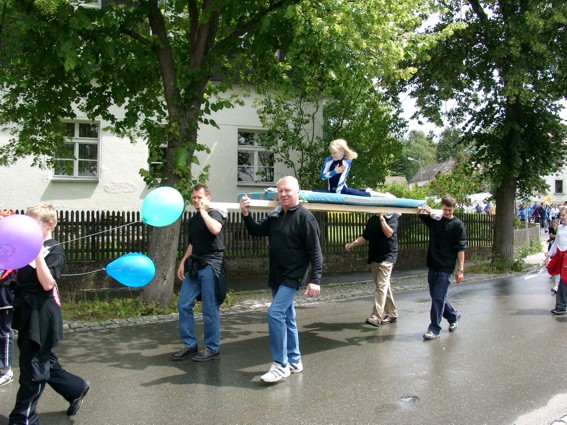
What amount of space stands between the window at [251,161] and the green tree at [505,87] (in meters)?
6.28

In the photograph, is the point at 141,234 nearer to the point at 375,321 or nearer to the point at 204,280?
the point at 375,321

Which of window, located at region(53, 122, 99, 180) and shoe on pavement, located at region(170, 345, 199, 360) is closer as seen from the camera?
shoe on pavement, located at region(170, 345, 199, 360)

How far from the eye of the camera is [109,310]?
8727 millimetres

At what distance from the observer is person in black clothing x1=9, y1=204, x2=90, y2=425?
387 centimetres

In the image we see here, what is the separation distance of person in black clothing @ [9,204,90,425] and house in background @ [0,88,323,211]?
11545mm

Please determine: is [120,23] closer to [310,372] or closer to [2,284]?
[2,284]

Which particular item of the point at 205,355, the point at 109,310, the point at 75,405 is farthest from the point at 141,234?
→ the point at 75,405

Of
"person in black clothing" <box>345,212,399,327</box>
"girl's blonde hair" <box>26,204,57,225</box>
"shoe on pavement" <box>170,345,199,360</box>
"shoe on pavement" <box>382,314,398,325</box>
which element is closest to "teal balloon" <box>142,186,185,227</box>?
"girl's blonde hair" <box>26,204,57,225</box>

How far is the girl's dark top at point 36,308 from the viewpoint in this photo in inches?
155

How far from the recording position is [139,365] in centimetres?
588

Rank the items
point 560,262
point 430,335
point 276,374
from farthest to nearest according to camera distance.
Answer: point 560,262, point 430,335, point 276,374

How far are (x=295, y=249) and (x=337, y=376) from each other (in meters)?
1.37

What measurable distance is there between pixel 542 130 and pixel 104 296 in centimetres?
1156

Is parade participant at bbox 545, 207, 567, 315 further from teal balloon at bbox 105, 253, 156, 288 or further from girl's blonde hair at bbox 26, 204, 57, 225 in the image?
girl's blonde hair at bbox 26, 204, 57, 225
